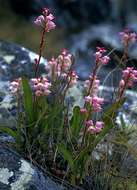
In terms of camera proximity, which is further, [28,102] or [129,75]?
[28,102]

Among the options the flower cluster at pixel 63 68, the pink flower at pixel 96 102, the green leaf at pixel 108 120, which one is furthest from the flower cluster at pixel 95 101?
the flower cluster at pixel 63 68

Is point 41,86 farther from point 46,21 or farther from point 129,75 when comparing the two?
point 129,75

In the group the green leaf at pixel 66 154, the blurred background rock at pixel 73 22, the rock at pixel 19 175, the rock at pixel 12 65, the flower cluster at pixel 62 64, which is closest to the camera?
the rock at pixel 19 175

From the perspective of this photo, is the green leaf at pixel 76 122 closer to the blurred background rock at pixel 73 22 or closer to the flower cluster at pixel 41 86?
the flower cluster at pixel 41 86

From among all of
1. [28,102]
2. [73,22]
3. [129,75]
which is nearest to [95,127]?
[129,75]

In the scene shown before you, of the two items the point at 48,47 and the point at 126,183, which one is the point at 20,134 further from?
the point at 48,47

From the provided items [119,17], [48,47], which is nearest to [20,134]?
[48,47]

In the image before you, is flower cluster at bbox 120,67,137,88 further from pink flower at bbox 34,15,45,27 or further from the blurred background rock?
the blurred background rock

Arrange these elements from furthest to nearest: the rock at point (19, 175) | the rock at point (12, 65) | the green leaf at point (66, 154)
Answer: the rock at point (12, 65) < the green leaf at point (66, 154) < the rock at point (19, 175)
